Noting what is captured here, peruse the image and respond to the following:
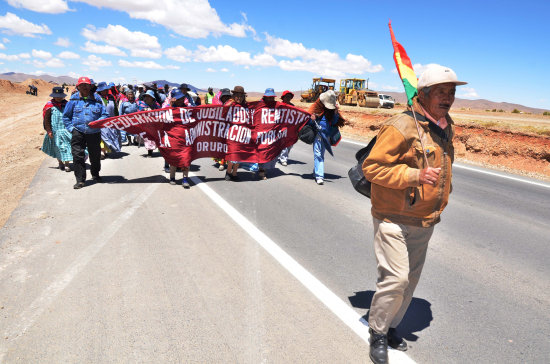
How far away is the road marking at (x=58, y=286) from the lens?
10.2ft

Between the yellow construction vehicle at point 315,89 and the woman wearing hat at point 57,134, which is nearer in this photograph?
the woman wearing hat at point 57,134

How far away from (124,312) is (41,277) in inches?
49.0

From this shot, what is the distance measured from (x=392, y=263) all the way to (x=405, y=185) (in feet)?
1.85

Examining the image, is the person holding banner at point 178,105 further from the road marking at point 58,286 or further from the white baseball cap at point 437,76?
the white baseball cap at point 437,76

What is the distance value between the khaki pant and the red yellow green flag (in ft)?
2.99

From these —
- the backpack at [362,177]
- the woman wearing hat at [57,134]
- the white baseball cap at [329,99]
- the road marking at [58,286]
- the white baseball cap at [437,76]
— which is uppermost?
the white baseball cap at [437,76]

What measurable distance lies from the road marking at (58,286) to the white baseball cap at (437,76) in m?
3.50

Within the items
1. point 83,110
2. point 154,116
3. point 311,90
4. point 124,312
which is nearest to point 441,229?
point 124,312

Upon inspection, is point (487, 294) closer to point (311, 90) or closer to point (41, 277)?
point (41, 277)

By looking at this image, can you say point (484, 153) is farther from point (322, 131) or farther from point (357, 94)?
point (357, 94)

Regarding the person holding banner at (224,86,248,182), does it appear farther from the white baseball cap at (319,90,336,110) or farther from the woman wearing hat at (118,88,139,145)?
the woman wearing hat at (118,88,139,145)

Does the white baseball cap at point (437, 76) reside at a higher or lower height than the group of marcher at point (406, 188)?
higher

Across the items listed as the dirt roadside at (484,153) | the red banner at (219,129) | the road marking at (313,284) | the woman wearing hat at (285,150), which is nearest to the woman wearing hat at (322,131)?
the red banner at (219,129)

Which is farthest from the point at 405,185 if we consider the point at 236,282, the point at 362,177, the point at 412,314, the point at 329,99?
the point at 329,99
